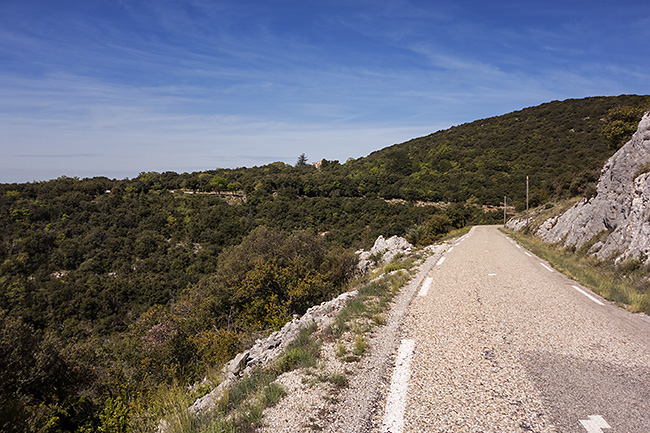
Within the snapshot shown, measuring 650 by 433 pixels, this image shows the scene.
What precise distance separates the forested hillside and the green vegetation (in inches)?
354

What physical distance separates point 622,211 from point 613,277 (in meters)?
4.93

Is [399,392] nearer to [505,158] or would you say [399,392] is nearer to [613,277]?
[613,277]

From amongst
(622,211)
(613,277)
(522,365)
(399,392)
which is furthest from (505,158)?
(399,392)

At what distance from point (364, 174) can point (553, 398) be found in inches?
2921

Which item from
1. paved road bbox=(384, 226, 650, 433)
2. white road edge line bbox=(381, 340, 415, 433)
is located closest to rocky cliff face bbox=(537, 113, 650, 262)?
paved road bbox=(384, 226, 650, 433)

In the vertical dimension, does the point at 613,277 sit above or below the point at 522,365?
below

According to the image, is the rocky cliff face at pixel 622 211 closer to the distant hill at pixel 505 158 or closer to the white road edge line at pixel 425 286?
the white road edge line at pixel 425 286

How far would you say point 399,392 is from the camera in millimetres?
3357

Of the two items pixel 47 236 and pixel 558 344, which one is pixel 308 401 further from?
pixel 47 236

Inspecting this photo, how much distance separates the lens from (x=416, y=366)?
3934mm

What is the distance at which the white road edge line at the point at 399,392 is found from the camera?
2832mm

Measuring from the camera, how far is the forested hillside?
925 cm

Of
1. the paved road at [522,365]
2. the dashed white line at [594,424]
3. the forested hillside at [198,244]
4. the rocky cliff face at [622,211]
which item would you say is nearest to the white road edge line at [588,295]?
the paved road at [522,365]

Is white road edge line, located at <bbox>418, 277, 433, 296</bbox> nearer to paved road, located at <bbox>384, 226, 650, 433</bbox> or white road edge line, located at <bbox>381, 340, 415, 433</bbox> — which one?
paved road, located at <bbox>384, 226, 650, 433</bbox>
